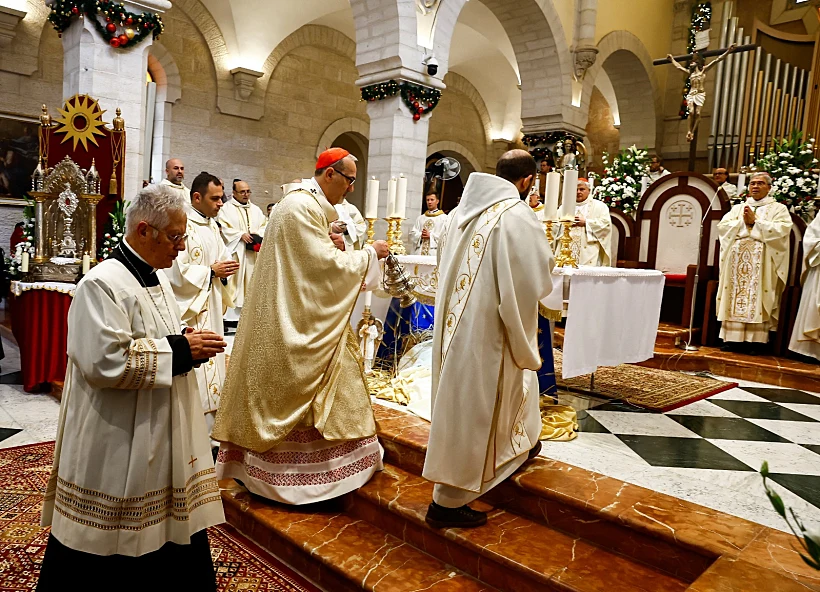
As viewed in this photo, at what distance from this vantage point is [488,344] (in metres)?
2.51

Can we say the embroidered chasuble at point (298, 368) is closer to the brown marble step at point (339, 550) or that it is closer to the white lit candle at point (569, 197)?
the brown marble step at point (339, 550)

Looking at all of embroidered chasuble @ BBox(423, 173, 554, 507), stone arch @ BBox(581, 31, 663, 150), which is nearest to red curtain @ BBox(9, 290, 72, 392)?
embroidered chasuble @ BBox(423, 173, 554, 507)

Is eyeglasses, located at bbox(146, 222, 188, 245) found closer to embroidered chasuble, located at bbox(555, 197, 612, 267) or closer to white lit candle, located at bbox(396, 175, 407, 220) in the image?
white lit candle, located at bbox(396, 175, 407, 220)

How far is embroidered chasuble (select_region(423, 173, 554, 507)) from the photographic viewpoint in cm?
249

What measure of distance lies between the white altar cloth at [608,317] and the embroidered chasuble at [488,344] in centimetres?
141

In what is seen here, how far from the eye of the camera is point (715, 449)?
12.4ft

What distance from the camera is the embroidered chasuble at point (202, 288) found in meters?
3.75

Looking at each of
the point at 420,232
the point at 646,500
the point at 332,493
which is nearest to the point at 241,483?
the point at 332,493

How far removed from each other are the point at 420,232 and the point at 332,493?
20.8 ft

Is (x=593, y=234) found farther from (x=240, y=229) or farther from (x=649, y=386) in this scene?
(x=240, y=229)

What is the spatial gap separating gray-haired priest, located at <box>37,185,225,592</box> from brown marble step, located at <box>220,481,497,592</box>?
Answer: 850 millimetres

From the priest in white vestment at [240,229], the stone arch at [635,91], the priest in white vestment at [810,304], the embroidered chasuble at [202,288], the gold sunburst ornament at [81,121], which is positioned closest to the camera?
the embroidered chasuble at [202,288]

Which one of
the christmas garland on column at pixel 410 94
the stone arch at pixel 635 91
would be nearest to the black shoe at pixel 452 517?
the christmas garland on column at pixel 410 94

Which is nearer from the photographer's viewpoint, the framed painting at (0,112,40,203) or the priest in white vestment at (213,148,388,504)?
the priest in white vestment at (213,148,388,504)
